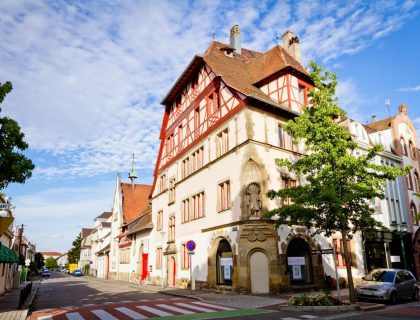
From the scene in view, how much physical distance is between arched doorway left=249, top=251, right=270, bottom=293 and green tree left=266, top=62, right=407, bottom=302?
11.3 ft

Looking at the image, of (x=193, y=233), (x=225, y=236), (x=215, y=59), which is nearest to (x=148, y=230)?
(x=193, y=233)

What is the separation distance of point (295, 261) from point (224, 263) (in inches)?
166

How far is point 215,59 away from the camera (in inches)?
1043

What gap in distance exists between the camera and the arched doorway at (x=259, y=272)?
18.7 meters

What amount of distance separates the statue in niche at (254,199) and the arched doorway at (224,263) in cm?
307

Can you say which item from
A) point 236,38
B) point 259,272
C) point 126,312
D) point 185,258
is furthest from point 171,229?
point 236,38

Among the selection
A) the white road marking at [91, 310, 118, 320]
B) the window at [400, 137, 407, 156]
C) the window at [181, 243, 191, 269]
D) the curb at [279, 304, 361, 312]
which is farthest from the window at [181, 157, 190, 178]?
the window at [400, 137, 407, 156]

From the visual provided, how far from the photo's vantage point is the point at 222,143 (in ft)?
76.9

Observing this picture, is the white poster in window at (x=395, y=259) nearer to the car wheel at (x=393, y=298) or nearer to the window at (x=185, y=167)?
the car wheel at (x=393, y=298)

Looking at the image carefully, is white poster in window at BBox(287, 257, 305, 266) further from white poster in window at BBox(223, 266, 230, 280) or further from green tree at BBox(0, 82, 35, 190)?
green tree at BBox(0, 82, 35, 190)

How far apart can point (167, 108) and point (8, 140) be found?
72.6 feet

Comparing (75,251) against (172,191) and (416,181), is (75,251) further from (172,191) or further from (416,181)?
(416,181)

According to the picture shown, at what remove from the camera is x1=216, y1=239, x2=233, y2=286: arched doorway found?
20.8 meters

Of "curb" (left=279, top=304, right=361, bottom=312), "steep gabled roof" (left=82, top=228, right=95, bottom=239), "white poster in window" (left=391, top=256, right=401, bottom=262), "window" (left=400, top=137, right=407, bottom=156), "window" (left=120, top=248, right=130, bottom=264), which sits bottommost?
"curb" (left=279, top=304, right=361, bottom=312)
